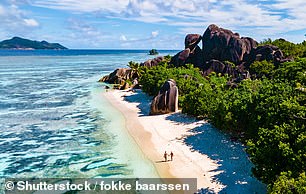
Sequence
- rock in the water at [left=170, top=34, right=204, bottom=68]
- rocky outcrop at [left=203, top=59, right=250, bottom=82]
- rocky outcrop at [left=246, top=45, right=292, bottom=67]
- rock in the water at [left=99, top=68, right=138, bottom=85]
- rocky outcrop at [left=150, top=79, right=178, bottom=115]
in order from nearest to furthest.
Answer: rocky outcrop at [left=150, top=79, right=178, bottom=115]
rocky outcrop at [left=246, top=45, right=292, bottom=67]
rocky outcrop at [left=203, top=59, right=250, bottom=82]
rock in the water at [left=170, top=34, right=204, bottom=68]
rock in the water at [left=99, top=68, right=138, bottom=85]

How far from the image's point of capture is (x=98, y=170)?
760 inches

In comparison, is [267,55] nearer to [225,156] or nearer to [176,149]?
[176,149]

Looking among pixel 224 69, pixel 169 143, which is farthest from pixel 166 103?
pixel 224 69

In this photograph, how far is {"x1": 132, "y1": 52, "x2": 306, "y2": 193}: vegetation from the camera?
545 inches

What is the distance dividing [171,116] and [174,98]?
2.29 m

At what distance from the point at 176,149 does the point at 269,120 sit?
22.2 feet

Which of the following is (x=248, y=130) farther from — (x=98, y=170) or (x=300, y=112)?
(x=98, y=170)

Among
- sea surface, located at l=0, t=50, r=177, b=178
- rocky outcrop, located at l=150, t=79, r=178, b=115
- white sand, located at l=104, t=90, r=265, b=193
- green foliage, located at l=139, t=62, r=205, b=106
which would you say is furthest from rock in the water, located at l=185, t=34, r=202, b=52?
rocky outcrop, located at l=150, t=79, r=178, b=115

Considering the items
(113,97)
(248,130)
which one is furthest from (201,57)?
(248,130)

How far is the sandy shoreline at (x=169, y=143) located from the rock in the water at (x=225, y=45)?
20.3 meters

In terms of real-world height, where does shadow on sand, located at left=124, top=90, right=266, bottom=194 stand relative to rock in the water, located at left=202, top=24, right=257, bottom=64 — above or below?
below

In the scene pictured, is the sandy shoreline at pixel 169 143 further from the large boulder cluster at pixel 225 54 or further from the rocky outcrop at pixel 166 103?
the large boulder cluster at pixel 225 54

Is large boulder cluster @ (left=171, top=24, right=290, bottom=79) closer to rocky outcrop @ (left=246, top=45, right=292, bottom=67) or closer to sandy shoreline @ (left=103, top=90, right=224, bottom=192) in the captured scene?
rocky outcrop @ (left=246, top=45, right=292, bottom=67)

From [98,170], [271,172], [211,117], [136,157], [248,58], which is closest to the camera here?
[271,172]
